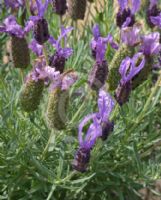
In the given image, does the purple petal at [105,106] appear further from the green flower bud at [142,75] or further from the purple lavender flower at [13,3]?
the purple lavender flower at [13,3]

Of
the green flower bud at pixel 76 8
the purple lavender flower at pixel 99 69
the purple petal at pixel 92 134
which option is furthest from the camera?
the green flower bud at pixel 76 8

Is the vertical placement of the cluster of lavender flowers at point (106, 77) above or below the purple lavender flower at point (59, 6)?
below

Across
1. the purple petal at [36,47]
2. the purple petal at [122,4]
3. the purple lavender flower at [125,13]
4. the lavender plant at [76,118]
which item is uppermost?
the purple petal at [122,4]

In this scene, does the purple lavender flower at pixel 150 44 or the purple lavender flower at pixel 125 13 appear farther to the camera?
the purple lavender flower at pixel 125 13

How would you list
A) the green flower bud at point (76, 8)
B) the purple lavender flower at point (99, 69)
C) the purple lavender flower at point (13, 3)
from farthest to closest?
the purple lavender flower at point (13, 3) < the green flower bud at point (76, 8) < the purple lavender flower at point (99, 69)

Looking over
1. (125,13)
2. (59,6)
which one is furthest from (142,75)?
(59,6)

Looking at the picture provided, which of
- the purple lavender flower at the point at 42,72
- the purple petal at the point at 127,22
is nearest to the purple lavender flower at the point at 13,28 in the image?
the purple lavender flower at the point at 42,72
